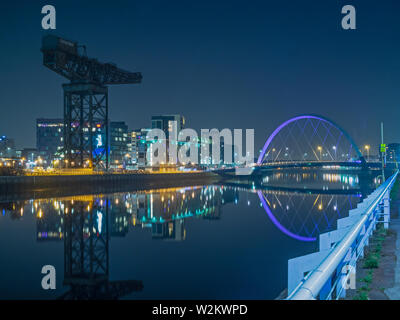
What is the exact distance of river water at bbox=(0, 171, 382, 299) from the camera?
12828 mm

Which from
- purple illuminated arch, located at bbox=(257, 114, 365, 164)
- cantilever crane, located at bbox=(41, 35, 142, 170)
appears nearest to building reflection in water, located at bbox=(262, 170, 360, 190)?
purple illuminated arch, located at bbox=(257, 114, 365, 164)

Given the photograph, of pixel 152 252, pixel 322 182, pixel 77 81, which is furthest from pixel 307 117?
pixel 152 252

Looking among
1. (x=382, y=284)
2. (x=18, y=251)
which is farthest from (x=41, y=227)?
(x=382, y=284)

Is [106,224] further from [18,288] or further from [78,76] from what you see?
[78,76]

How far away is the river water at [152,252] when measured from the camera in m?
12.8

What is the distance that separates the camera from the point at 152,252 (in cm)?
1898

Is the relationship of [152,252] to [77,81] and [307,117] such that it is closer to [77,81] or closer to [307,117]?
[77,81]

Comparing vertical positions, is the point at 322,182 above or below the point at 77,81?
below

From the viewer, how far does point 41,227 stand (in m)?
26.8

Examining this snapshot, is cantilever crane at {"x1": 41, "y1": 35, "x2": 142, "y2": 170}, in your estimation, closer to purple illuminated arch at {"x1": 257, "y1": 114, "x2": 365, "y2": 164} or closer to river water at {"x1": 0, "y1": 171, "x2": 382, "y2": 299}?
river water at {"x1": 0, "y1": 171, "x2": 382, "y2": 299}

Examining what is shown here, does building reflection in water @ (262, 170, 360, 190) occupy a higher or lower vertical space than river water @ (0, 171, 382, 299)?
lower

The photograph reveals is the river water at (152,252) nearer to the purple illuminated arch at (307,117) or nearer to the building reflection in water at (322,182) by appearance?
the building reflection in water at (322,182)

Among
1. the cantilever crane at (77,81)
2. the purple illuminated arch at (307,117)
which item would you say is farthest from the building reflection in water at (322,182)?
the cantilever crane at (77,81)
